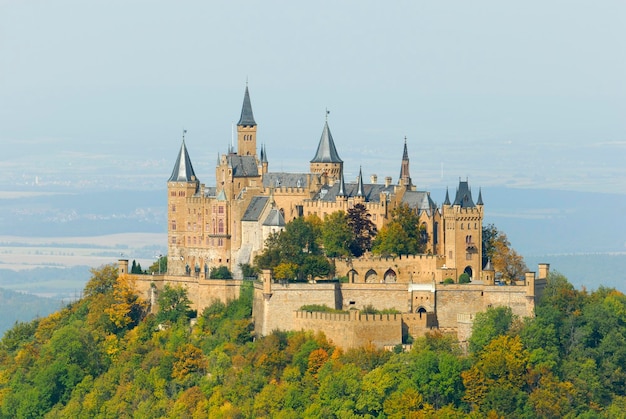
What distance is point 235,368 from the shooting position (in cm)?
7325

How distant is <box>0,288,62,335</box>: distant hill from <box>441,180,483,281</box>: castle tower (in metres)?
97.8

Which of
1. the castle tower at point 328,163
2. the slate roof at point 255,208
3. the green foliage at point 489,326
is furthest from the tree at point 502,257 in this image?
the slate roof at point 255,208

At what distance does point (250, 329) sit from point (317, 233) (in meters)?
5.87

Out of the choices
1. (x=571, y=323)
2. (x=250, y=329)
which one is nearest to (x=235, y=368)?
(x=250, y=329)

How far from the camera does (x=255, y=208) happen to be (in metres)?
81.2

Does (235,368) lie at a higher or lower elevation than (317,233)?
lower

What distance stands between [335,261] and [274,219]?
165 inches

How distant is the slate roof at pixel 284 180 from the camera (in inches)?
3236

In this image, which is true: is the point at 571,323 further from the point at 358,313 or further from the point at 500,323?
the point at 358,313

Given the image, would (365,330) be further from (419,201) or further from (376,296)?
(419,201)

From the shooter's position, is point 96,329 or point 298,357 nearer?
point 298,357

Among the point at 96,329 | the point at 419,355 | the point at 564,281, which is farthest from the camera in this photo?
the point at 96,329

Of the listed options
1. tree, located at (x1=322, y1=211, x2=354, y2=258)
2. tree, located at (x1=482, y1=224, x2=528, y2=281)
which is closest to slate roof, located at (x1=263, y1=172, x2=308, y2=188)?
tree, located at (x1=322, y1=211, x2=354, y2=258)

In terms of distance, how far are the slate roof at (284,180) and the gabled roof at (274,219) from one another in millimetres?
A: 2290
